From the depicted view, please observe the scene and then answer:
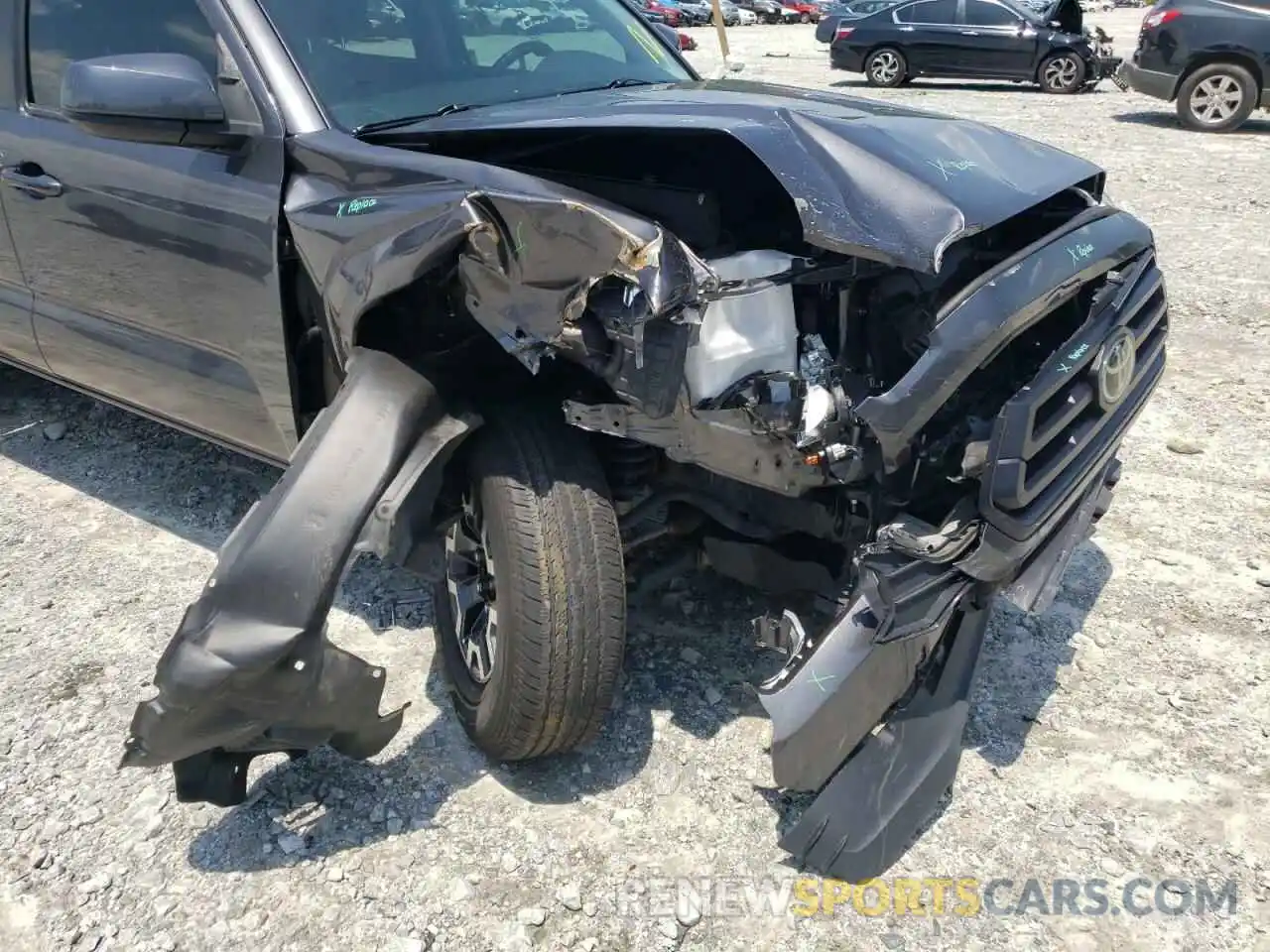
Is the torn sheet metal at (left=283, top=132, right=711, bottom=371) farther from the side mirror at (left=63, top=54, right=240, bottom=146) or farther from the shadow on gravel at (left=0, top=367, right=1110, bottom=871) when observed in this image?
the shadow on gravel at (left=0, top=367, right=1110, bottom=871)

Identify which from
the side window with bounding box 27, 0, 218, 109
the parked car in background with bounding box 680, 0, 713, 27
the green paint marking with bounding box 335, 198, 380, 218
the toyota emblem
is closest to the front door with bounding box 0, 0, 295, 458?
the side window with bounding box 27, 0, 218, 109

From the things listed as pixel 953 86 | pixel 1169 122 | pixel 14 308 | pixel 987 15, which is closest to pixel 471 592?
pixel 14 308

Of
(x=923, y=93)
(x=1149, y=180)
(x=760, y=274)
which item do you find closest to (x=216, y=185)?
(x=760, y=274)

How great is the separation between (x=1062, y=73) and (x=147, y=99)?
1542 centimetres

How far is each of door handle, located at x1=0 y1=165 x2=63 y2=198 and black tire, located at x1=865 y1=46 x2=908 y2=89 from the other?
1500 centimetres

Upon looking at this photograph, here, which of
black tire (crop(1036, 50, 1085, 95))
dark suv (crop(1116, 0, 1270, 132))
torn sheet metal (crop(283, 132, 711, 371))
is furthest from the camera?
black tire (crop(1036, 50, 1085, 95))

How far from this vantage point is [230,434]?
3.10 meters

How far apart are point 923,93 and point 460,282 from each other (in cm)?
1516

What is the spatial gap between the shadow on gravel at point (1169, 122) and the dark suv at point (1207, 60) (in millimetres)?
120

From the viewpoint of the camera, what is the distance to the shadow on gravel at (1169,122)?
11.0 m

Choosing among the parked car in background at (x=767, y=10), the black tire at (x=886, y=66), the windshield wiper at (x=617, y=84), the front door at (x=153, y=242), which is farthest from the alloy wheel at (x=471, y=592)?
the parked car in background at (x=767, y=10)

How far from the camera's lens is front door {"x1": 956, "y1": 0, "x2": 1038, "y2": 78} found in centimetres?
1527

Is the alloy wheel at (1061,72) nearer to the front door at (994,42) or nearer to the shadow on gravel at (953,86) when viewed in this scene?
the front door at (994,42)

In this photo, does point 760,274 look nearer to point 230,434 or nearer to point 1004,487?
point 1004,487
